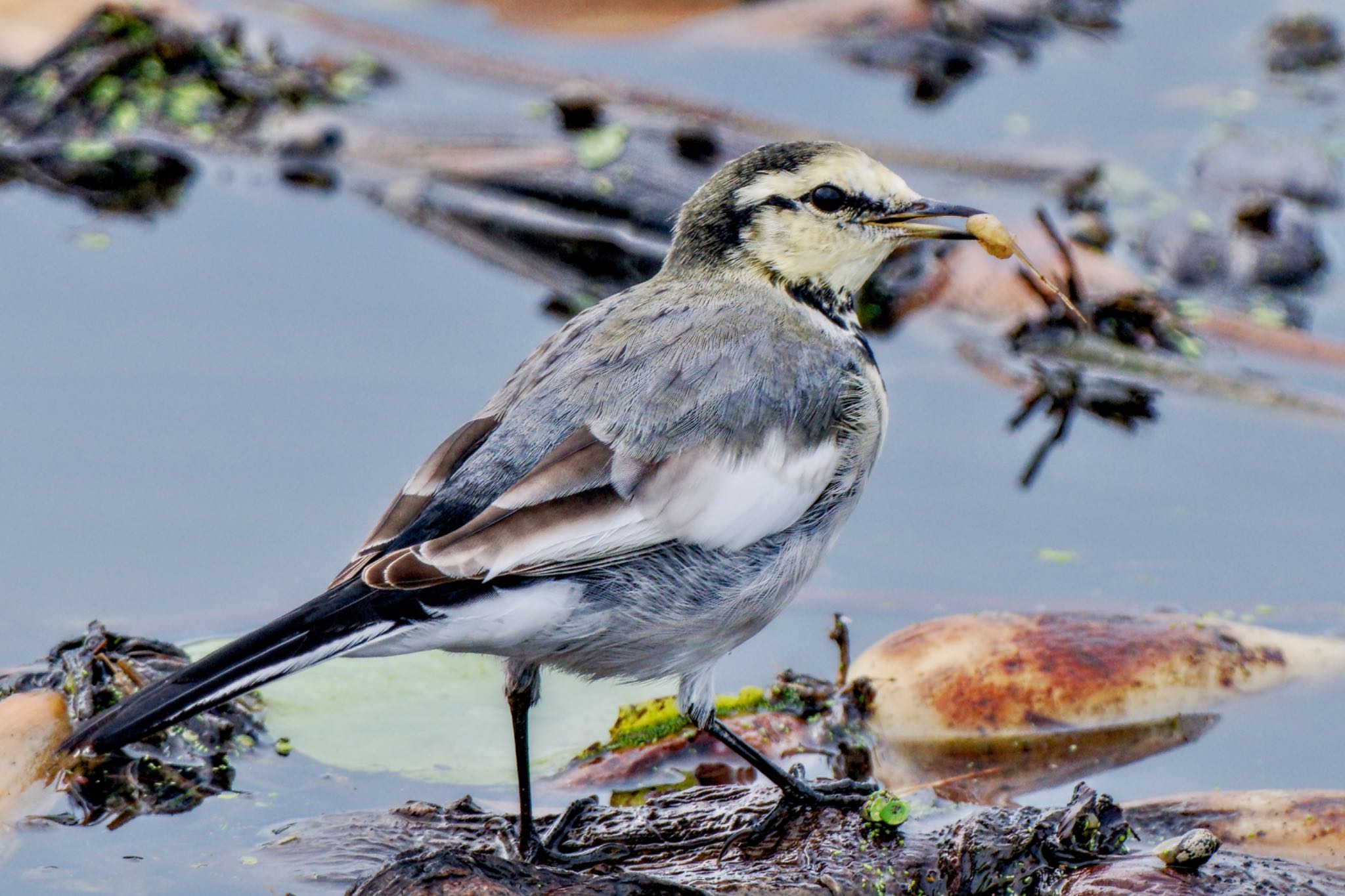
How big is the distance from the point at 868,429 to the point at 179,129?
17.6 feet

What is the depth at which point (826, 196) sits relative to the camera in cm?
505

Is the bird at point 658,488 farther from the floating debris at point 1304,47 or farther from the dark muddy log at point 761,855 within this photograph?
the floating debris at point 1304,47

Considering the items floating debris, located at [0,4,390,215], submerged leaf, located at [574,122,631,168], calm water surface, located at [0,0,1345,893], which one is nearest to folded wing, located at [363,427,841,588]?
calm water surface, located at [0,0,1345,893]

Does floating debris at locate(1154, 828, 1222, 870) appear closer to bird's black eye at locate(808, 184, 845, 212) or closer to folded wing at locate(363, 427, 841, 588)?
folded wing at locate(363, 427, 841, 588)

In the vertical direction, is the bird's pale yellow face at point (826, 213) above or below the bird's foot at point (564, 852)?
above

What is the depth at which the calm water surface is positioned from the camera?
5184 millimetres

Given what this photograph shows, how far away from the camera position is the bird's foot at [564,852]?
14.8 feet

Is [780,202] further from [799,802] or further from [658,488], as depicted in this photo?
[799,802]

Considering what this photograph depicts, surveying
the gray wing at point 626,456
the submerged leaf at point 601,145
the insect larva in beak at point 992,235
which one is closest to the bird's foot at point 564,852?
the gray wing at point 626,456

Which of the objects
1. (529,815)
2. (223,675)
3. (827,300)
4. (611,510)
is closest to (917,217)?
(827,300)

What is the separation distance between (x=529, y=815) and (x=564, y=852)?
0.43 feet

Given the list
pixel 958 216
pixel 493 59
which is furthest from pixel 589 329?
pixel 493 59

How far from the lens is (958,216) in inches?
201

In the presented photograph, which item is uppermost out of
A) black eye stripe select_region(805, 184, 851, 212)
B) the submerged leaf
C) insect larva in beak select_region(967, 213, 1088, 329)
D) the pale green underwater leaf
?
the submerged leaf
